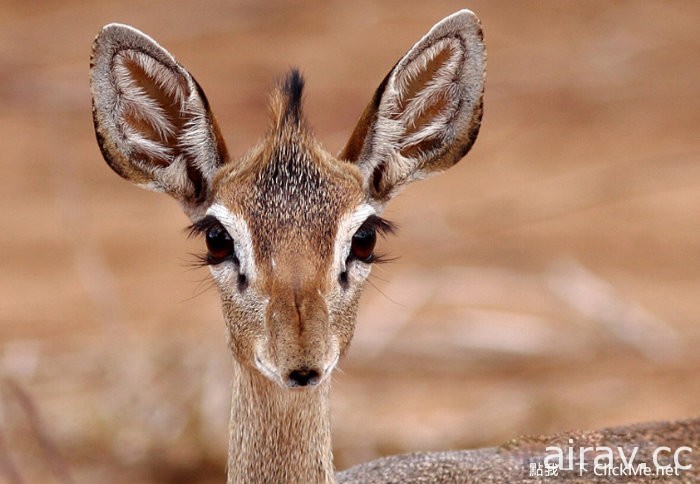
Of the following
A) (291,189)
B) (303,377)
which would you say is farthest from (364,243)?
(303,377)

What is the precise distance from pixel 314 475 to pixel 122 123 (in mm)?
1197

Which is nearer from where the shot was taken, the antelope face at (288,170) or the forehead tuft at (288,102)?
the antelope face at (288,170)

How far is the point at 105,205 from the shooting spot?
1046 centimetres

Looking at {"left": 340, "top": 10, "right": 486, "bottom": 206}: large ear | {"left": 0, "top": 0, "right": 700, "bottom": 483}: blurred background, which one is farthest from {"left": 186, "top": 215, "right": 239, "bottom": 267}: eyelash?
{"left": 0, "top": 0, "right": 700, "bottom": 483}: blurred background

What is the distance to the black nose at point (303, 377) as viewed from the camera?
3570 mm

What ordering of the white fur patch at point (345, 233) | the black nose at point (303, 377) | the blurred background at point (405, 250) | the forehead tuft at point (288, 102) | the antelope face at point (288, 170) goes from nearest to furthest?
the black nose at point (303, 377) → the antelope face at point (288, 170) → the white fur patch at point (345, 233) → the forehead tuft at point (288, 102) → the blurred background at point (405, 250)

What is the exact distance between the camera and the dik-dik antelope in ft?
12.3

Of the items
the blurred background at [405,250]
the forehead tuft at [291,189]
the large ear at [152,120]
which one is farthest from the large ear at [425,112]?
the blurred background at [405,250]

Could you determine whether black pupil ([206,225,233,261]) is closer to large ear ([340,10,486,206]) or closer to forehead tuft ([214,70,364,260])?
forehead tuft ([214,70,364,260])

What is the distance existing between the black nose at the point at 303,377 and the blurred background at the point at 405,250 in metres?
0.74

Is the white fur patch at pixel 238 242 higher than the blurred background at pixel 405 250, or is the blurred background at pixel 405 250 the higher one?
the blurred background at pixel 405 250

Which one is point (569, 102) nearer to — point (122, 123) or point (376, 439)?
point (376, 439)

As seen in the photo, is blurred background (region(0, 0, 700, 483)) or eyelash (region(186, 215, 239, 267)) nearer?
eyelash (region(186, 215, 239, 267))

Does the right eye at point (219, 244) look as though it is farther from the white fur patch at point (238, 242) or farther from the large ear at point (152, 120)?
the large ear at point (152, 120)
